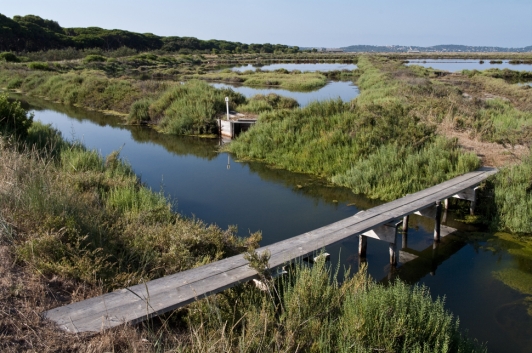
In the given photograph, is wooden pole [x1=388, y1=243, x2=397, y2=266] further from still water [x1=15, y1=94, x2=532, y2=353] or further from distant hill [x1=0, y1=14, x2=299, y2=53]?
distant hill [x1=0, y1=14, x2=299, y2=53]

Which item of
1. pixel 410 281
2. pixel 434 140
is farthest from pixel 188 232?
pixel 434 140

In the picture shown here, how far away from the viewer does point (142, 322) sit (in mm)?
3590

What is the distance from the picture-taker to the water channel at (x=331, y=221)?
219 inches

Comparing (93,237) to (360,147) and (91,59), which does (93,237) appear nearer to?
(360,147)

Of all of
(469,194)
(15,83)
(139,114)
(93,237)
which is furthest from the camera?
(15,83)

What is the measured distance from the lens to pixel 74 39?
→ 66688mm

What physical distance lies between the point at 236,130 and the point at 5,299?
42.6ft

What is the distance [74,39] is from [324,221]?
68.9 metres

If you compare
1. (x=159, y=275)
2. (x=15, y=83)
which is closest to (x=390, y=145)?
(x=159, y=275)

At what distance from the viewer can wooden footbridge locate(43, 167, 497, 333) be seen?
3.47 m

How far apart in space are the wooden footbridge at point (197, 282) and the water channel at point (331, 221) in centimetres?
50

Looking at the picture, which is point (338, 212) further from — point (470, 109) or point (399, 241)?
point (470, 109)

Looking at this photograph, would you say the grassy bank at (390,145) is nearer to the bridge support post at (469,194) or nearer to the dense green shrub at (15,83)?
the bridge support post at (469,194)

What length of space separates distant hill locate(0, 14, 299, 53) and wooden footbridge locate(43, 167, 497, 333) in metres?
60.8
